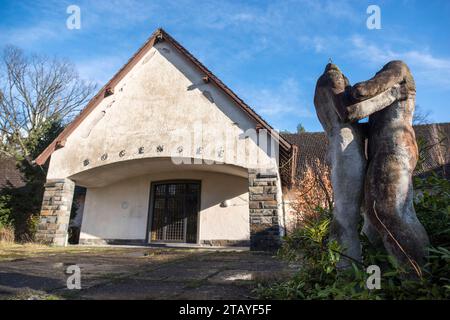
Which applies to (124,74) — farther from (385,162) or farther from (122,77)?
(385,162)

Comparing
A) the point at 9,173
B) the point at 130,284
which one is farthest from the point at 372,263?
the point at 9,173

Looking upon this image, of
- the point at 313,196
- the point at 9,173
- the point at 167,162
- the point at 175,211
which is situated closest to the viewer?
the point at 313,196

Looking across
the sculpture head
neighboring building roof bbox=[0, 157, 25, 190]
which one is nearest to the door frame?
neighboring building roof bbox=[0, 157, 25, 190]

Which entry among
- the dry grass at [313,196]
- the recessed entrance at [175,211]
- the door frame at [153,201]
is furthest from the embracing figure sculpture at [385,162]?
the recessed entrance at [175,211]

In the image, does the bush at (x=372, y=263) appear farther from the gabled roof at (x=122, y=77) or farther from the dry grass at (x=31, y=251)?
the gabled roof at (x=122, y=77)

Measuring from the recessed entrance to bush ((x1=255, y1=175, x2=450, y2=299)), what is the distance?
8.41m

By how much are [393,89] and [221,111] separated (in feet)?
21.0

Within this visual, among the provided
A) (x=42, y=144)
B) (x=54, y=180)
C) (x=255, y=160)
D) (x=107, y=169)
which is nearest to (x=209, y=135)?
(x=255, y=160)

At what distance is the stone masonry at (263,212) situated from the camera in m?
7.07

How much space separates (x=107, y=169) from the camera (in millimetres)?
9484

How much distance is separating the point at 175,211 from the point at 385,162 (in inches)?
377

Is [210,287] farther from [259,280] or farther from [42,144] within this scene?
[42,144]

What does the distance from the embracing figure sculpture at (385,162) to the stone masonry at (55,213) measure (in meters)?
8.69

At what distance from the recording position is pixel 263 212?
7.36m
